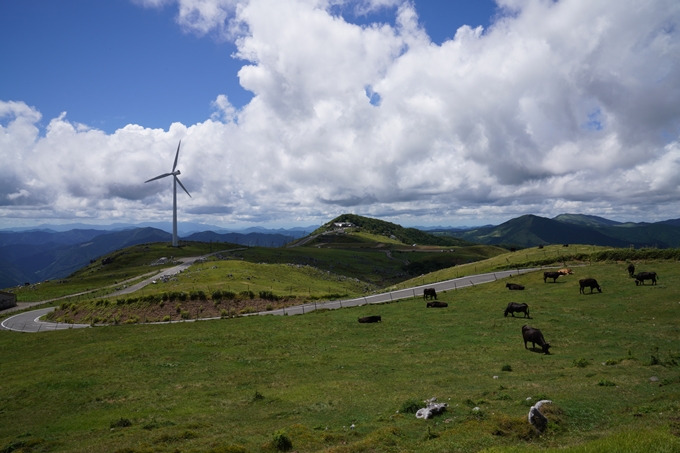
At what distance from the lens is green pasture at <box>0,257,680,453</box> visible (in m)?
13.1

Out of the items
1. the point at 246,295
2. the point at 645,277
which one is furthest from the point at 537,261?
the point at 246,295

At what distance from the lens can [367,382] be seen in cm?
2144

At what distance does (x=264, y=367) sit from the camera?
87.7 feet

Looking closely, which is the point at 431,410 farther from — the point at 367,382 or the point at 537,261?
the point at 537,261

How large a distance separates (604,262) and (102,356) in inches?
2588

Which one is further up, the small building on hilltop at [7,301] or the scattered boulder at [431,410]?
the scattered boulder at [431,410]

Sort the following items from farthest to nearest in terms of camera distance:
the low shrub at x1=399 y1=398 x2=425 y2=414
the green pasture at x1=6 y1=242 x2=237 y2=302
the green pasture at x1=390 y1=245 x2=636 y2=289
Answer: the green pasture at x1=6 y1=242 x2=237 y2=302
the green pasture at x1=390 y1=245 x2=636 y2=289
the low shrub at x1=399 y1=398 x2=425 y2=414

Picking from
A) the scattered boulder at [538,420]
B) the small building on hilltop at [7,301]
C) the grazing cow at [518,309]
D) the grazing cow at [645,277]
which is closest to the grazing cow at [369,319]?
the grazing cow at [518,309]

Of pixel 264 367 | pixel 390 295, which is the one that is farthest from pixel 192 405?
pixel 390 295

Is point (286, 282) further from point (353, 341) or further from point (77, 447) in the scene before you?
point (77, 447)

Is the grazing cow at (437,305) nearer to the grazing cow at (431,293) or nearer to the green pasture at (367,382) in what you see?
the green pasture at (367,382)

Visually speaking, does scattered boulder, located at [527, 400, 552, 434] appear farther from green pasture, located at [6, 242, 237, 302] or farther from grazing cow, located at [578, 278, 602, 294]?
green pasture, located at [6, 242, 237, 302]

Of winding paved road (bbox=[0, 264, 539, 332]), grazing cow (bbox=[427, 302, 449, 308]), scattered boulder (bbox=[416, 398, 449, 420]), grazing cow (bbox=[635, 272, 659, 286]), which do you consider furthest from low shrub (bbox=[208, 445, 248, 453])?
grazing cow (bbox=[635, 272, 659, 286])

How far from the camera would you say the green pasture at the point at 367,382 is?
13078 millimetres
